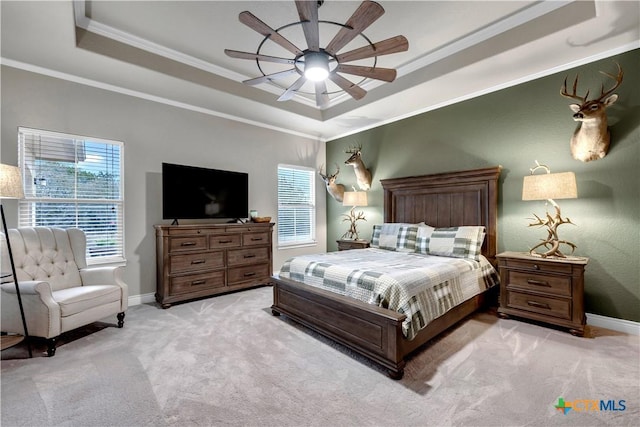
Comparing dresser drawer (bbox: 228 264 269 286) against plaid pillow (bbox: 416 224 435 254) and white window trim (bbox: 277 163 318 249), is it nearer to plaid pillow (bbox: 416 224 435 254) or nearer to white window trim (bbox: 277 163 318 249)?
white window trim (bbox: 277 163 318 249)

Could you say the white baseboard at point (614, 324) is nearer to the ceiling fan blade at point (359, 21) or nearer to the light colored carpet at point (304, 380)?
the light colored carpet at point (304, 380)

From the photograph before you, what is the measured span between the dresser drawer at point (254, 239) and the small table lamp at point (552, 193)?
3.54 meters

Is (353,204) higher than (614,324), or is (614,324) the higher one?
(353,204)

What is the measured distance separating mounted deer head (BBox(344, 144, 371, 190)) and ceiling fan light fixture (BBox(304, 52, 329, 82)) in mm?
2677

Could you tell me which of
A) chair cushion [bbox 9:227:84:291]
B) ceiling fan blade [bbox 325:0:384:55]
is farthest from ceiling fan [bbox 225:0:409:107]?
chair cushion [bbox 9:227:84:291]

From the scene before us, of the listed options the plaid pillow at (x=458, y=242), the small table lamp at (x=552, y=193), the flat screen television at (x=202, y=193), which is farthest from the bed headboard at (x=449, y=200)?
the flat screen television at (x=202, y=193)

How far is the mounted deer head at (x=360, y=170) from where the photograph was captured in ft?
16.7

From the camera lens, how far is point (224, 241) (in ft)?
13.6

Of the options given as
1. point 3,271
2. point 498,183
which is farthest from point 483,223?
point 3,271

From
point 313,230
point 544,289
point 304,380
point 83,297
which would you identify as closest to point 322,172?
point 313,230

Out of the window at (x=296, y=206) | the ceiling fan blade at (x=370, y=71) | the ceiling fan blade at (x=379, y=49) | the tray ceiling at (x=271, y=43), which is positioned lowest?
the window at (x=296, y=206)

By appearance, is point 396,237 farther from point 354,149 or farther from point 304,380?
point 304,380

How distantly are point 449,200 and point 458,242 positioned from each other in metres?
0.82

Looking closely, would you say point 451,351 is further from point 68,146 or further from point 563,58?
point 68,146
